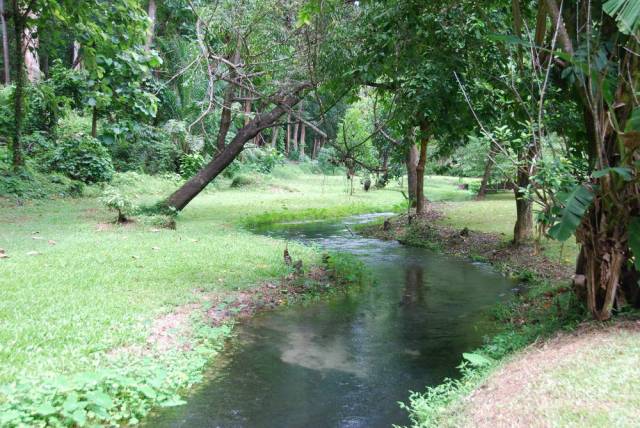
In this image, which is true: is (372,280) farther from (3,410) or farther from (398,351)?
(3,410)

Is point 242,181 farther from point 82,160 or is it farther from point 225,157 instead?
point 225,157

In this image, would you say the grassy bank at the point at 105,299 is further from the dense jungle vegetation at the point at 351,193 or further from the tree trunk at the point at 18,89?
the tree trunk at the point at 18,89

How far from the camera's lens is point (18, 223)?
503 inches

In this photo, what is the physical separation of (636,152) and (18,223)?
1243 cm

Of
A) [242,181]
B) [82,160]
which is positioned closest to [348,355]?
[82,160]

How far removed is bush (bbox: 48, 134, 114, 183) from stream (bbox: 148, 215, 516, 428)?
1358 cm

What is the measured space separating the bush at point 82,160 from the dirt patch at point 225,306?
1321 centimetres

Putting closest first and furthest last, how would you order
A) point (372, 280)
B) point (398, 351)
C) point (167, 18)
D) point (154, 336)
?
1. point (154, 336)
2. point (398, 351)
3. point (372, 280)
4. point (167, 18)

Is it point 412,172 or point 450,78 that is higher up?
point 450,78

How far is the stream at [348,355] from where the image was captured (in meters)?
5.15

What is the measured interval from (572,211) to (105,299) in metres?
5.71

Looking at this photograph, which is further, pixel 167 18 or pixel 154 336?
pixel 167 18

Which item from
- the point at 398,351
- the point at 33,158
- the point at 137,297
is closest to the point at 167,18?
the point at 33,158

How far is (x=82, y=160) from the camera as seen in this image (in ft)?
66.8
